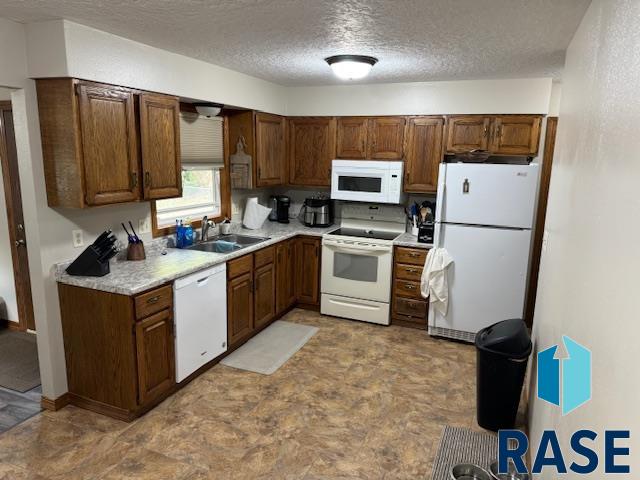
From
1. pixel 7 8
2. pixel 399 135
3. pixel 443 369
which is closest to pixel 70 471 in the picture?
pixel 7 8

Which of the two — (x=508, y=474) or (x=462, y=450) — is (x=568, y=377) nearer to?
(x=508, y=474)

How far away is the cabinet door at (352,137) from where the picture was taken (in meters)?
4.61

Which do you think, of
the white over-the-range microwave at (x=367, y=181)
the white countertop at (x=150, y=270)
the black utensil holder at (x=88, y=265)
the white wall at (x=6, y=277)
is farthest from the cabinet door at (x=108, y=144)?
the white over-the-range microwave at (x=367, y=181)

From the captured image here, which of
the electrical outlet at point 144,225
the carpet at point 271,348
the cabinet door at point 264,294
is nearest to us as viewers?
the electrical outlet at point 144,225

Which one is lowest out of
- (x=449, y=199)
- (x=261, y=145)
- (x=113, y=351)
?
(x=113, y=351)

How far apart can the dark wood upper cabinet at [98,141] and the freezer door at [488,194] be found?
2412 millimetres

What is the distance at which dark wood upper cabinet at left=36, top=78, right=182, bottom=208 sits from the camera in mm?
2592

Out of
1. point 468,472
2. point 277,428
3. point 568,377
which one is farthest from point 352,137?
point 568,377

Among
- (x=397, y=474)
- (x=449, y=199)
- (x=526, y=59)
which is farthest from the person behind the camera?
(x=449, y=199)

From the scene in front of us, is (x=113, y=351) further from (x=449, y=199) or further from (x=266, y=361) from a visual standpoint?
(x=449, y=199)

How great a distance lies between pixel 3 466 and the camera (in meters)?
2.39

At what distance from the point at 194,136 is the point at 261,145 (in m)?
0.73

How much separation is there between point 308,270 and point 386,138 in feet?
5.24

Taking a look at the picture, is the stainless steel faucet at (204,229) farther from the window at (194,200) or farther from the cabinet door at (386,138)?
the cabinet door at (386,138)
